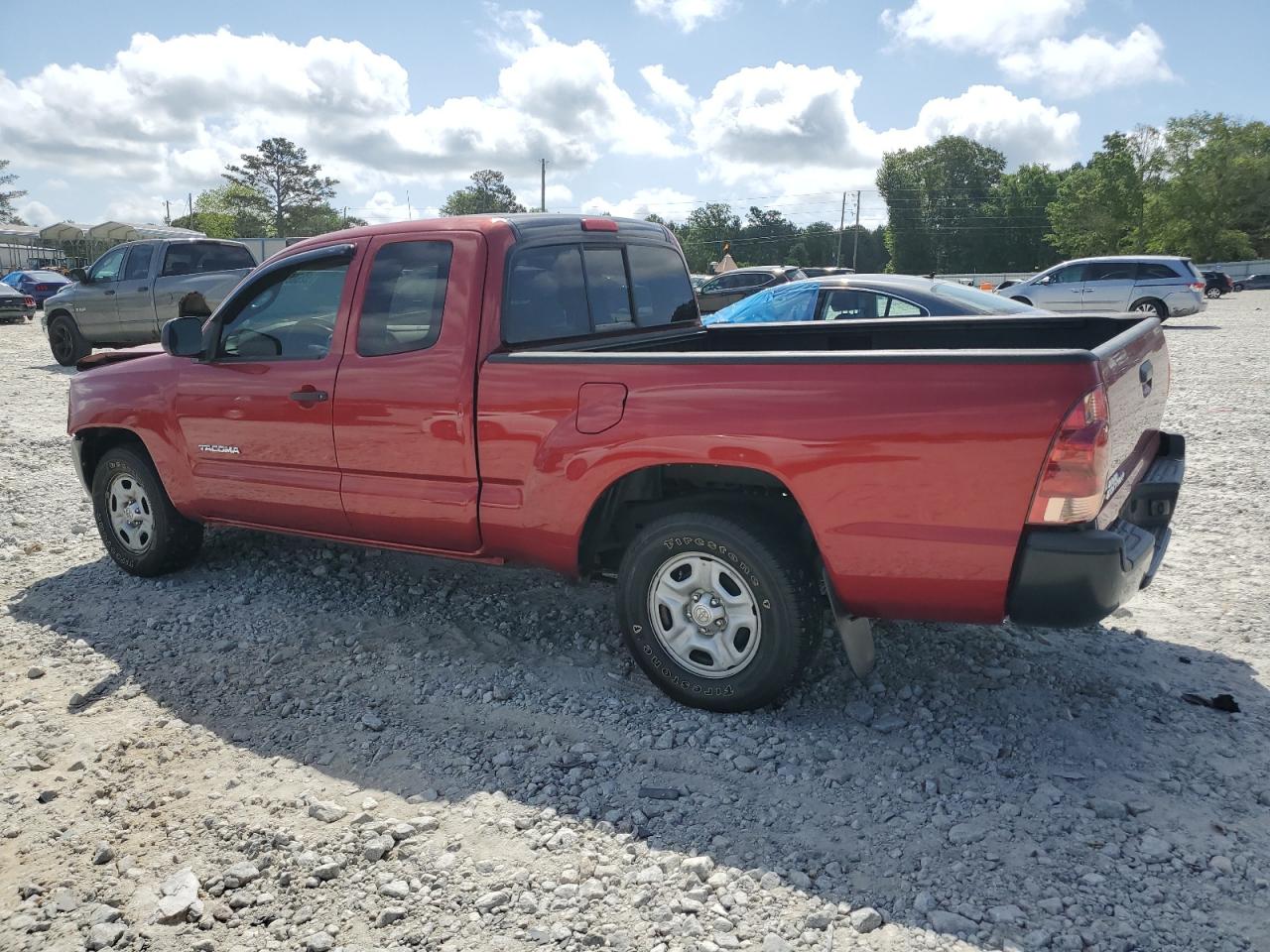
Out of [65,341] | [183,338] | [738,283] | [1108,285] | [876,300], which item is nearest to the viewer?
[183,338]

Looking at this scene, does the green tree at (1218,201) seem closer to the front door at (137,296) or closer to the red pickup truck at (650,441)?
the front door at (137,296)

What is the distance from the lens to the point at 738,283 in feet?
81.5

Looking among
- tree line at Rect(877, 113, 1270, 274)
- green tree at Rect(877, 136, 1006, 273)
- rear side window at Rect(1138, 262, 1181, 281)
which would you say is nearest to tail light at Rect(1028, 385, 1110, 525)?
rear side window at Rect(1138, 262, 1181, 281)

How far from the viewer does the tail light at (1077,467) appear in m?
2.89

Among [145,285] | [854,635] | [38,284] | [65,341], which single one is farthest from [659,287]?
[38,284]

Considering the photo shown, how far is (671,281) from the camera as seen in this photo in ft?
17.2

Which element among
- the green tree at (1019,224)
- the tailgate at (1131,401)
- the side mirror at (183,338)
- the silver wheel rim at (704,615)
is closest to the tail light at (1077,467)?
the tailgate at (1131,401)

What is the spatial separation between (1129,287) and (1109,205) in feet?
214

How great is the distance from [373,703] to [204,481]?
1.84 metres

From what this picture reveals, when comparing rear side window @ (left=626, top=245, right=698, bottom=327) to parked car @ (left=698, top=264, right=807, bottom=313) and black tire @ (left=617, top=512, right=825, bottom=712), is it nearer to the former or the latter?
black tire @ (left=617, top=512, right=825, bottom=712)

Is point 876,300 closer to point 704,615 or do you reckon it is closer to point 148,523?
point 704,615

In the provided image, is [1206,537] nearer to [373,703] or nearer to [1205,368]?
[373,703]

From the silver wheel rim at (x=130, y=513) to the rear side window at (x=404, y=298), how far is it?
2030 mm

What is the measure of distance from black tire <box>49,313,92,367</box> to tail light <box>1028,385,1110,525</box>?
55.0 ft
